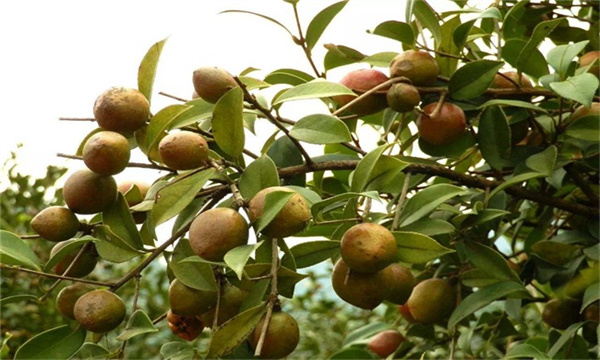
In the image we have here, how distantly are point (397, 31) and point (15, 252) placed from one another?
0.49 m

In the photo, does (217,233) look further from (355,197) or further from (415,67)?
(415,67)

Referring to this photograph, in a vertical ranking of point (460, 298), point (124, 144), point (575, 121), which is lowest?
Answer: point (460, 298)

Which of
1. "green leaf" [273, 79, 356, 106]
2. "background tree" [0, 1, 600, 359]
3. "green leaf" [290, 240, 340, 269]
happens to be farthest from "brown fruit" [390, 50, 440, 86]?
"green leaf" [290, 240, 340, 269]

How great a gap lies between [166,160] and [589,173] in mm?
602

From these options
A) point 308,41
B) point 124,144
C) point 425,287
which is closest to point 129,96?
point 124,144

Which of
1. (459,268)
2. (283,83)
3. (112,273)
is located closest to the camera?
(283,83)

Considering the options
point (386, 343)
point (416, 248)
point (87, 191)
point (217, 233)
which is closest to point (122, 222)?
point (87, 191)

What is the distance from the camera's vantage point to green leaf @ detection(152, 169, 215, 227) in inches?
27.4

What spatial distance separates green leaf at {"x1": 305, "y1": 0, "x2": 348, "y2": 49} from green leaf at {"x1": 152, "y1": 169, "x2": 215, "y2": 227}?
11.8 inches

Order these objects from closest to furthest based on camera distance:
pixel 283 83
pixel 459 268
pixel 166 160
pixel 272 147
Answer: pixel 166 160, pixel 272 147, pixel 283 83, pixel 459 268

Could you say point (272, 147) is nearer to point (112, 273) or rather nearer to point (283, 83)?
point (283, 83)

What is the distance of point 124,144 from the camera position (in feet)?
2.32

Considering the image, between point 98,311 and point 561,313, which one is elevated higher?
point 98,311

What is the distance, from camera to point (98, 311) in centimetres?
69
